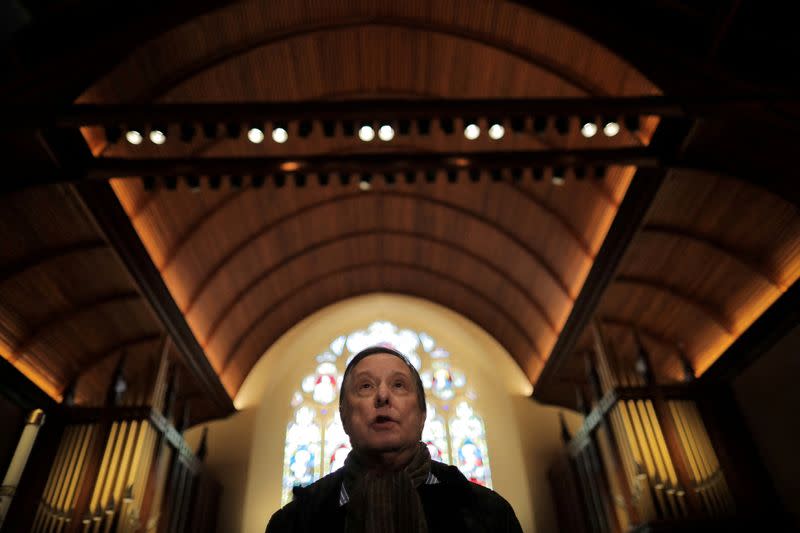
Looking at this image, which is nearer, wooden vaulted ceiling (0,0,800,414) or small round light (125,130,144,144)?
small round light (125,130,144,144)

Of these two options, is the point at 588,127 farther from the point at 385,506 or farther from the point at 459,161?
the point at 385,506

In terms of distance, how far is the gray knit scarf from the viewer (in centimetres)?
169

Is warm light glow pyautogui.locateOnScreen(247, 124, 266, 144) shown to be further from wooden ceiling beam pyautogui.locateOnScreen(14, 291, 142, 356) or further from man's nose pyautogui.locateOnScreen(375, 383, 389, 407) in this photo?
man's nose pyautogui.locateOnScreen(375, 383, 389, 407)

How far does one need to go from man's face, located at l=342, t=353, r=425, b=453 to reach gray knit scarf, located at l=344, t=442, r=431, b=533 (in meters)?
0.15

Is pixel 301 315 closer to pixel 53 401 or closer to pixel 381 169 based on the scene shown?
pixel 53 401

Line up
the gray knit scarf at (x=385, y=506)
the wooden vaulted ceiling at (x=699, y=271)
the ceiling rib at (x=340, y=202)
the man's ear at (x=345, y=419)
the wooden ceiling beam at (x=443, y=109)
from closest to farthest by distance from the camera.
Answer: the gray knit scarf at (x=385, y=506) → the man's ear at (x=345, y=419) → the wooden ceiling beam at (x=443, y=109) → the wooden vaulted ceiling at (x=699, y=271) → the ceiling rib at (x=340, y=202)

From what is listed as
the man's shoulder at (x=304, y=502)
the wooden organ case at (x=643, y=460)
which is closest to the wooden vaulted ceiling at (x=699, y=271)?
the wooden organ case at (x=643, y=460)

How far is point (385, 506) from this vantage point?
1713mm

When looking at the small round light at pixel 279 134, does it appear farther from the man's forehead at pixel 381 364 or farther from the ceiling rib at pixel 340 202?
the man's forehead at pixel 381 364

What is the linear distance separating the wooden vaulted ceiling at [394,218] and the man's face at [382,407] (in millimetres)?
7789

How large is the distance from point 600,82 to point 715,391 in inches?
275

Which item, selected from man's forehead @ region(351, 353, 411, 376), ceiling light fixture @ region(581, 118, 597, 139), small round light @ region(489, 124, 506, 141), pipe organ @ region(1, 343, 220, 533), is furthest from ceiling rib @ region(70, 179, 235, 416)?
man's forehead @ region(351, 353, 411, 376)

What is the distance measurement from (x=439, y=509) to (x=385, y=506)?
30cm

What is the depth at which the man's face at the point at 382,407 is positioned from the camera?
2029mm
